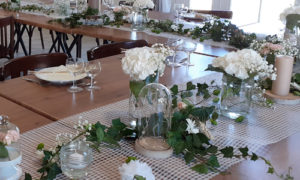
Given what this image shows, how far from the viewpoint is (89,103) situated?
5.65 feet

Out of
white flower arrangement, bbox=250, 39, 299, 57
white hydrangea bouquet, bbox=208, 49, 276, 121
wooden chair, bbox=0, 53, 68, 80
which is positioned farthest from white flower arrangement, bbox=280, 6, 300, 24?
wooden chair, bbox=0, 53, 68, 80

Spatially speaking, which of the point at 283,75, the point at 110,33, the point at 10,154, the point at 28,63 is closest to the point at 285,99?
the point at 283,75

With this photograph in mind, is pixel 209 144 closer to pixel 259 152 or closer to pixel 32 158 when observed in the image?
pixel 259 152

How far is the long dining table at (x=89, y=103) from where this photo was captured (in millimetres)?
1251

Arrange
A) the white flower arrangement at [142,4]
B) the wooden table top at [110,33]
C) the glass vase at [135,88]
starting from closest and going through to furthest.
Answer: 1. the glass vase at [135,88]
2. the wooden table top at [110,33]
3. the white flower arrangement at [142,4]

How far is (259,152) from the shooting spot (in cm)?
134

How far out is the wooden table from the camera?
1.64 metres

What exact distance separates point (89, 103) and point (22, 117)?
294 millimetres

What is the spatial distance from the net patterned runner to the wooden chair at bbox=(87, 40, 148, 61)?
0.93m

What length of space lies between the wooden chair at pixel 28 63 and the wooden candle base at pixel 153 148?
1.07m

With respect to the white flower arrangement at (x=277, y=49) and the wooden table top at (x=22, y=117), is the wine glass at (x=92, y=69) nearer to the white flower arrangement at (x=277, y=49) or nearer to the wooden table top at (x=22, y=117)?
the wooden table top at (x=22, y=117)

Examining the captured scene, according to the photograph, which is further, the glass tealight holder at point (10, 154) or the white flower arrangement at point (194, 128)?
the white flower arrangement at point (194, 128)

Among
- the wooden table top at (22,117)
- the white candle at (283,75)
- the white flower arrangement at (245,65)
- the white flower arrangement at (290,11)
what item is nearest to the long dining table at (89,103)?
the wooden table top at (22,117)

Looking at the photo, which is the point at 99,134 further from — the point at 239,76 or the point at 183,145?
the point at 239,76
